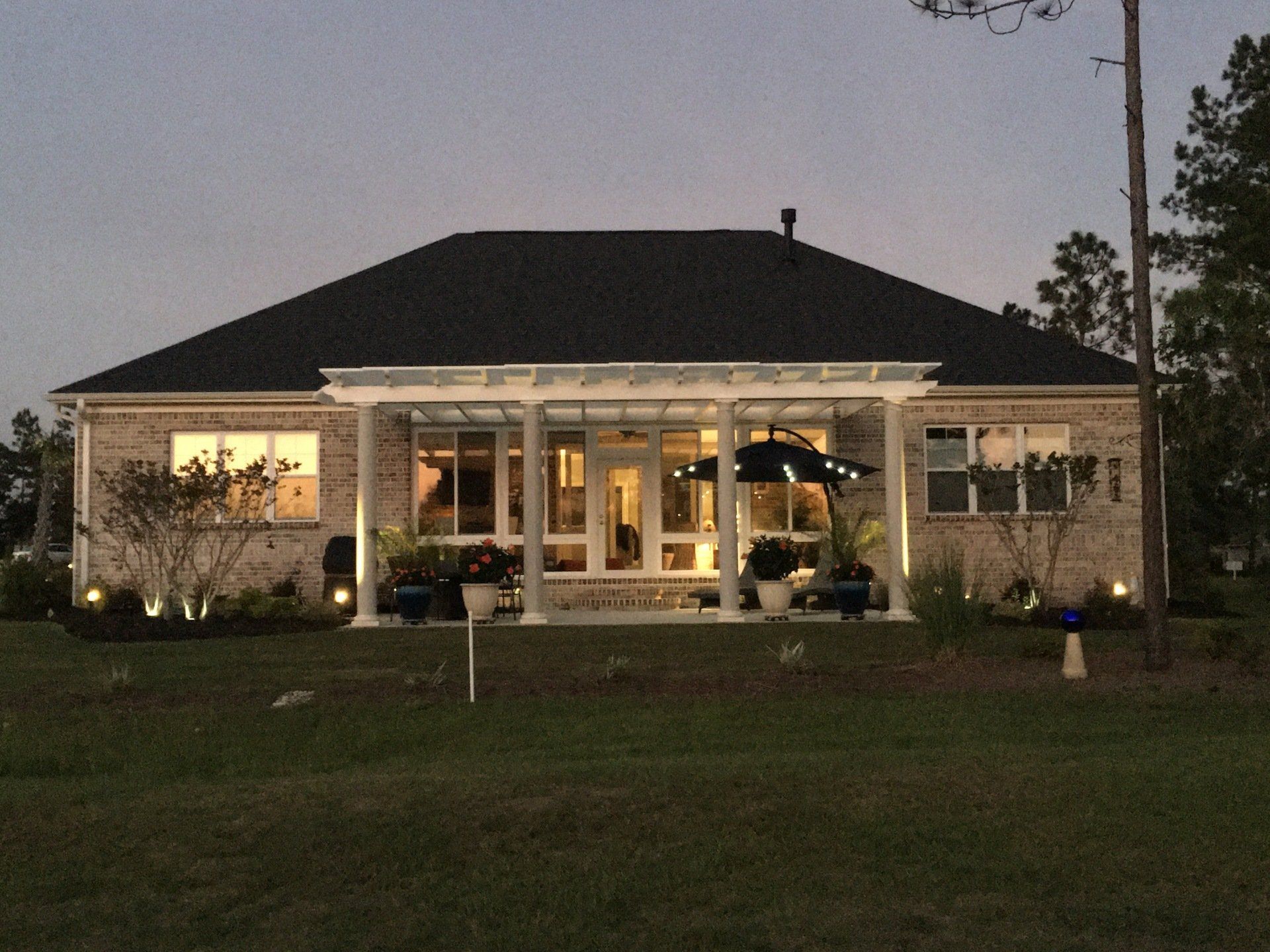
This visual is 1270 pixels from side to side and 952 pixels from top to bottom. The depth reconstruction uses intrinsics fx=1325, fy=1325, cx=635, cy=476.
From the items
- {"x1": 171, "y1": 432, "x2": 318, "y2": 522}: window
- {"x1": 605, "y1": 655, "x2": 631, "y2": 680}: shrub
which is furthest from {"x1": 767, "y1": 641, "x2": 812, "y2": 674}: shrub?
{"x1": 171, "y1": 432, "x2": 318, "y2": 522}: window

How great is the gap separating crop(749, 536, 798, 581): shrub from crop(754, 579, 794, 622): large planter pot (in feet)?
0.44

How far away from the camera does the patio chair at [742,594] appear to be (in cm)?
1922

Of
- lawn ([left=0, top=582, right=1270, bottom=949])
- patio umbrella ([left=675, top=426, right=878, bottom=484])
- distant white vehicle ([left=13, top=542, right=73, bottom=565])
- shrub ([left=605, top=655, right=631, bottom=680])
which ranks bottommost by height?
lawn ([left=0, top=582, right=1270, bottom=949])

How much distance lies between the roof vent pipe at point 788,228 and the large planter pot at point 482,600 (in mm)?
9393

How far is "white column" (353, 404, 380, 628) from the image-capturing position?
17.7 m

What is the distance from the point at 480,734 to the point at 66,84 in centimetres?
1671

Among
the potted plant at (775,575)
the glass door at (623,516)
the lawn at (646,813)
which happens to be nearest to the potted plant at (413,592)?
the glass door at (623,516)

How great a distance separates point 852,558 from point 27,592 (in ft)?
43.3

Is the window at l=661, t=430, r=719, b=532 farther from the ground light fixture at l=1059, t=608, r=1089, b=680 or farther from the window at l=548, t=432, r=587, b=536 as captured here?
the ground light fixture at l=1059, t=608, r=1089, b=680

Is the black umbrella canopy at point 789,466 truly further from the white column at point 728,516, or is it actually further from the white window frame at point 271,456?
the white window frame at point 271,456

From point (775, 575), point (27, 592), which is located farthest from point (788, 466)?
point (27, 592)

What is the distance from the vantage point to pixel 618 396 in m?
18.0

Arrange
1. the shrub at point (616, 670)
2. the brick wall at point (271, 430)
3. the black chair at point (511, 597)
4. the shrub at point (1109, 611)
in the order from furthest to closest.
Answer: the brick wall at point (271, 430)
the black chair at point (511, 597)
the shrub at point (1109, 611)
the shrub at point (616, 670)

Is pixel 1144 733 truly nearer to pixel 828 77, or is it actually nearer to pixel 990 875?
pixel 990 875
